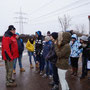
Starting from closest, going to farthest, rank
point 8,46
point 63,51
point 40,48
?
point 63,51
point 8,46
point 40,48

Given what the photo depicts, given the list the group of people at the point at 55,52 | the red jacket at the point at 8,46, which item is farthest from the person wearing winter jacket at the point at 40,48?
the red jacket at the point at 8,46

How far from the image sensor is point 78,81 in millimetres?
5789

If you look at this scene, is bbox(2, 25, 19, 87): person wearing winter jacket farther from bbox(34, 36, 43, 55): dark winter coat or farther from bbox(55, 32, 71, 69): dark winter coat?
bbox(55, 32, 71, 69): dark winter coat

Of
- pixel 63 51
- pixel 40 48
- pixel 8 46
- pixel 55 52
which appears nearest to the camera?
pixel 63 51

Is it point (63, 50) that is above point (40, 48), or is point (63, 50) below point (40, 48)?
above

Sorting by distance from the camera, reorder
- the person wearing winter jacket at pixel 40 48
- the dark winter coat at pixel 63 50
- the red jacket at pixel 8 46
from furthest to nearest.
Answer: the person wearing winter jacket at pixel 40 48, the red jacket at pixel 8 46, the dark winter coat at pixel 63 50

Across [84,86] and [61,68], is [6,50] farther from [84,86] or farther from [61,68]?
[84,86]

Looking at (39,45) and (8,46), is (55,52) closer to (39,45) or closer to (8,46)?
(8,46)

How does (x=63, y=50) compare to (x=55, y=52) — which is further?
(x=55, y=52)

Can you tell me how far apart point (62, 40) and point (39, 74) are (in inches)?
124

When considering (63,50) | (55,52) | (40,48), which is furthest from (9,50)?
(40,48)

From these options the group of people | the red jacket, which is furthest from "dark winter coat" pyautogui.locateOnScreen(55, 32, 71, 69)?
the red jacket

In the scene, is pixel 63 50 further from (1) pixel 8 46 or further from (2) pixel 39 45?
(2) pixel 39 45

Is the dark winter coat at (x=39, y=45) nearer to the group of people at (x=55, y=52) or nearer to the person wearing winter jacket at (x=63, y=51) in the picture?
the group of people at (x=55, y=52)
